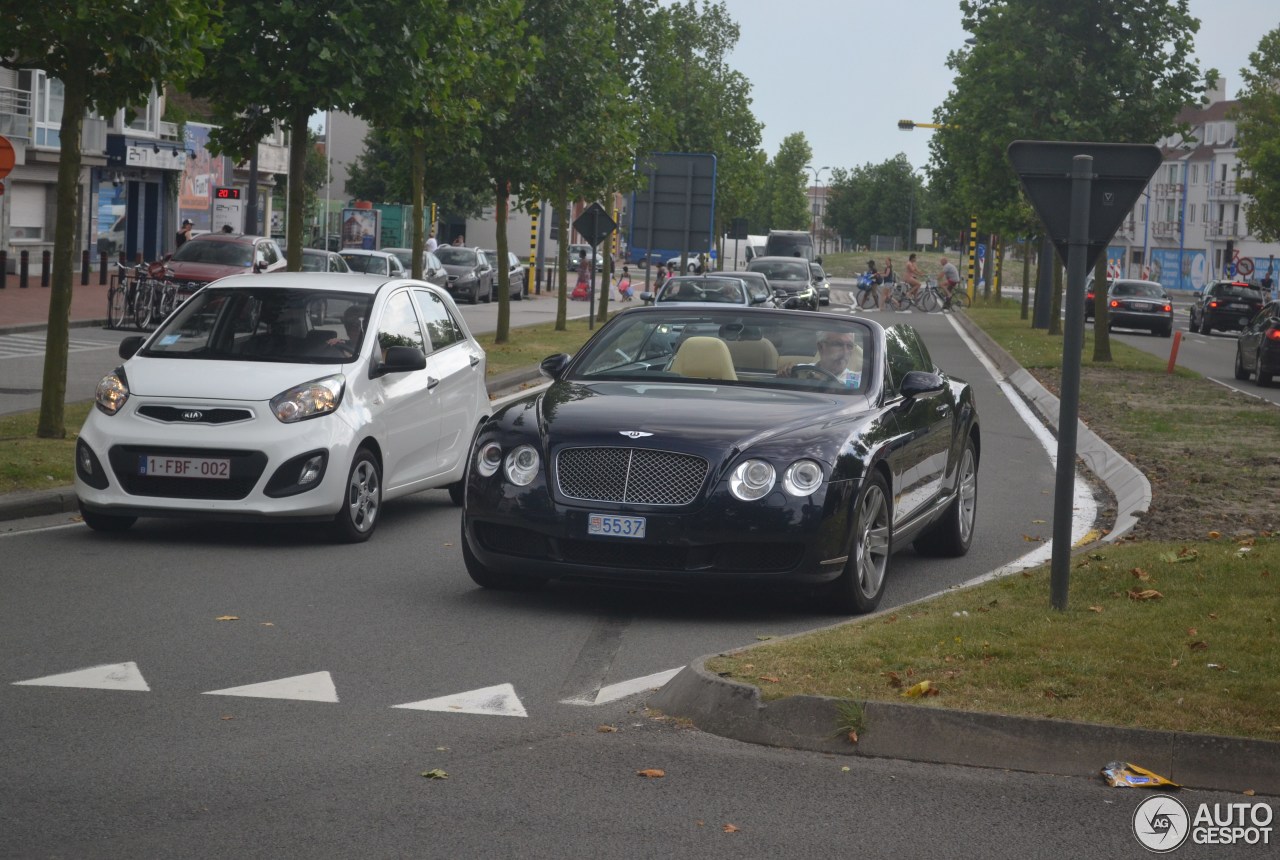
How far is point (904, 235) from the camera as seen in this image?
167 meters

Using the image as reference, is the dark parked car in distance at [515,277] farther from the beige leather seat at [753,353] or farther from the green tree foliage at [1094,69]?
the beige leather seat at [753,353]

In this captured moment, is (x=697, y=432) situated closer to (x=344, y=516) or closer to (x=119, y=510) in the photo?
(x=344, y=516)

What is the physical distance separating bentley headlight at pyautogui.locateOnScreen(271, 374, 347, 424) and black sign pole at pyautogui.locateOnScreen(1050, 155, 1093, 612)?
14.5ft

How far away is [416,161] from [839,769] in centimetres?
2303

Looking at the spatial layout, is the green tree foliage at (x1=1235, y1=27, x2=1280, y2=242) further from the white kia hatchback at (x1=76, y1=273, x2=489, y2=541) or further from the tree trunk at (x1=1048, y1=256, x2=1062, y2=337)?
the white kia hatchback at (x1=76, y1=273, x2=489, y2=541)

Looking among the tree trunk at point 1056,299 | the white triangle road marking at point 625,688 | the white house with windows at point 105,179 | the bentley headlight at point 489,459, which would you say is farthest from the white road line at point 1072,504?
the white house with windows at point 105,179

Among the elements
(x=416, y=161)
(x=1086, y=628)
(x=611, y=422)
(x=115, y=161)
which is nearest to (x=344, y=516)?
(x=611, y=422)

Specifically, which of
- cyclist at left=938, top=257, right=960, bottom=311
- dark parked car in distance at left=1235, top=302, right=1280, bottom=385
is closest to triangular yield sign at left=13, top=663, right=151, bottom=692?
dark parked car in distance at left=1235, top=302, right=1280, bottom=385

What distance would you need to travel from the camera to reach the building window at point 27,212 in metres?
54.7

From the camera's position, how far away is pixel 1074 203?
7723 millimetres

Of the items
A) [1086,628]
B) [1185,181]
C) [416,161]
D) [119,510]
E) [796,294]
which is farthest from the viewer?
[1185,181]

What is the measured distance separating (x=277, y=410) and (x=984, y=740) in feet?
18.3

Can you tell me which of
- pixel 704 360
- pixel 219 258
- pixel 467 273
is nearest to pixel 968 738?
pixel 704 360

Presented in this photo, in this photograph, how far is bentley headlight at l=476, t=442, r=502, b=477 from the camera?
8.67 metres
